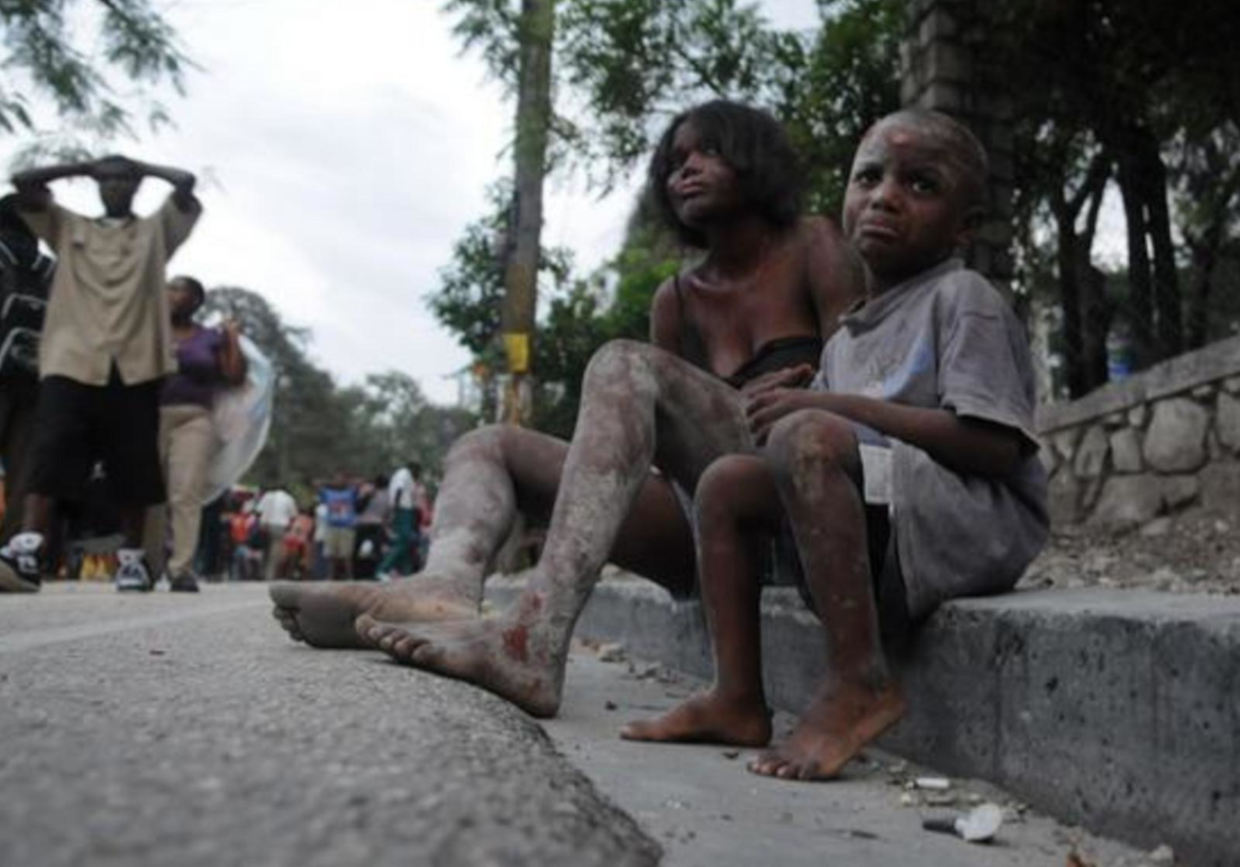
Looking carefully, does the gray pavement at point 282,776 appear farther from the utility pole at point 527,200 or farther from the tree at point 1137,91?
the utility pole at point 527,200

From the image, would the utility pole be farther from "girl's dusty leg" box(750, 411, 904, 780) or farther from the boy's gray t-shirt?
"girl's dusty leg" box(750, 411, 904, 780)

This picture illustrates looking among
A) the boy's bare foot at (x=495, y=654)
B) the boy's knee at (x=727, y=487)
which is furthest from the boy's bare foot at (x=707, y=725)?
the boy's knee at (x=727, y=487)

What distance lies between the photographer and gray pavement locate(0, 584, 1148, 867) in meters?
0.91

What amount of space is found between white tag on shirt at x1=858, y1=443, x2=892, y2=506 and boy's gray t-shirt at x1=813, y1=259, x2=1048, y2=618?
0.01 m

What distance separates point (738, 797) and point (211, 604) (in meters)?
3.99

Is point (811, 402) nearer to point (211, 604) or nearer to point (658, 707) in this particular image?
point (658, 707)

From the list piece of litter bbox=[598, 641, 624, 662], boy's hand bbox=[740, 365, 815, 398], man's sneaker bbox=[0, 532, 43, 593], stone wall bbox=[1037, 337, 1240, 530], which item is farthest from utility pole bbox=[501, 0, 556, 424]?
boy's hand bbox=[740, 365, 815, 398]

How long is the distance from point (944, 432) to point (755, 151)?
1.06 meters

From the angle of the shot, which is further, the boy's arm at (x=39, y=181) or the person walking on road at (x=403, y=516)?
the person walking on road at (x=403, y=516)

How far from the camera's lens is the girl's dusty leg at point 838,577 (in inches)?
75.4

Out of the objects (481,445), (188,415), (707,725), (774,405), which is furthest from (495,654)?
(188,415)

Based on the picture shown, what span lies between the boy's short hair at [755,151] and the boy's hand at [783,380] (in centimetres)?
43

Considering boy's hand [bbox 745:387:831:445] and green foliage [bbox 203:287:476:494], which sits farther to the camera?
green foliage [bbox 203:287:476:494]

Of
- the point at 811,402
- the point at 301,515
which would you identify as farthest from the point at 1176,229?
the point at 301,515
